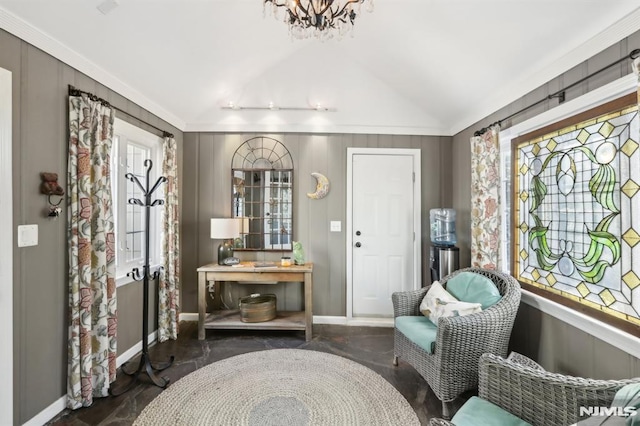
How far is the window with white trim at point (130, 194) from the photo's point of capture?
2525mm

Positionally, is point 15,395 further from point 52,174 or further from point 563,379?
point 563,379

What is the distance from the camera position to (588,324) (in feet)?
5.64

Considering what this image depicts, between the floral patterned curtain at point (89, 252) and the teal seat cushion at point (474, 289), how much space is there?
2.72 metres

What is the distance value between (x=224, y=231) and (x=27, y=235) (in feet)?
5.09

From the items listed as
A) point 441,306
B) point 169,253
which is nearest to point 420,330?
point 441,306

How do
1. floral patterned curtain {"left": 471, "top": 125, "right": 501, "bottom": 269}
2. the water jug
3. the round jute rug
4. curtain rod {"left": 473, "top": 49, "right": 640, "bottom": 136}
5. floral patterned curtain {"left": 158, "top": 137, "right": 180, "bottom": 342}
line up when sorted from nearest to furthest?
curtain rod {"left": 473, "top": 49, "right": 640, "bottom": 136}, the round jute rug, floral patterned curtain {"left": 471, "top": 125, "right": 501, "bottom": 269}, floral patterned curtain {"left": 158, "top": 137, "right": 180, "bottom": 342}, the water jug

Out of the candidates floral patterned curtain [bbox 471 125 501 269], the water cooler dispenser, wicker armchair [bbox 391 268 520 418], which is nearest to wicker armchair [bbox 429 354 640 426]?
wicker armchair [bbox 391 268 520 418]

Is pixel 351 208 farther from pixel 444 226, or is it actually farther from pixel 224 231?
pixel 224 231

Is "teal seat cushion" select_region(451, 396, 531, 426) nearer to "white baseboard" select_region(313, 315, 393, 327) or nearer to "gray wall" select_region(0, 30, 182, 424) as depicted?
"white baseboard" select_region(313, 315, 393, 327)

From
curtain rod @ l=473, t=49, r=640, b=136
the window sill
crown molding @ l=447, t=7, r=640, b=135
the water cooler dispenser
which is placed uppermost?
crown molding @ l=447, t=7, r=640, b=135

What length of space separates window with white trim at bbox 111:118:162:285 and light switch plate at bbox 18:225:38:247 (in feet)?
2.27

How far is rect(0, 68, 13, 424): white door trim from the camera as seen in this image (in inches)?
61.4

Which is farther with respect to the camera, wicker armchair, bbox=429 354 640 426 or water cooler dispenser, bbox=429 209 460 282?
water cooler dispenser, bbox=429 209 460 282

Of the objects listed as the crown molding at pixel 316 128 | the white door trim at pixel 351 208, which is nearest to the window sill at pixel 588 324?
the white door trim at pixel 351 208
